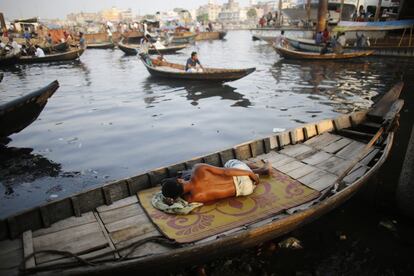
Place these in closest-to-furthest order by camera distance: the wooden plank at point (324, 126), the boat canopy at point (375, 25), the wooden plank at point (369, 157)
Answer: the wooden plank at point (369, 157) → the wooden plank at point (324, 126) → the boat canopy at point (375, 25)

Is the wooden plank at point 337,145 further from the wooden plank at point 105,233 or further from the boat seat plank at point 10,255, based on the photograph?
the boat seat plank at point 10,255

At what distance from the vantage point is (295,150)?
6.16 meters

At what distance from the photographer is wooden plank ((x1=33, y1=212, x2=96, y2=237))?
3735 millimetres

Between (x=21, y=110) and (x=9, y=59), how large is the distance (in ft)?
59.1

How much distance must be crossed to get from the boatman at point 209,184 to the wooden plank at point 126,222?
15.7 inches

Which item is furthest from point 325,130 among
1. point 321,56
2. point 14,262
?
point 321,56

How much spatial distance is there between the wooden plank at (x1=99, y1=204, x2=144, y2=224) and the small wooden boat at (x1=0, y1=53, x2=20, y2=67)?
913 inches

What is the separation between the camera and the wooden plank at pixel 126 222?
3.88 m

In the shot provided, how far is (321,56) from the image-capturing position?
2041cm

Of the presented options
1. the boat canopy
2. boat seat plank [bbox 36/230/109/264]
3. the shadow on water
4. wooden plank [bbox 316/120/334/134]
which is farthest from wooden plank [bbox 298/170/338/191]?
the boat canopy

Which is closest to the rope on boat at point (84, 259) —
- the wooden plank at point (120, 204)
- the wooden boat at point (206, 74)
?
the wooden plank at point (120, 204)

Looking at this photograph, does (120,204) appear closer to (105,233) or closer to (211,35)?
(105,233)

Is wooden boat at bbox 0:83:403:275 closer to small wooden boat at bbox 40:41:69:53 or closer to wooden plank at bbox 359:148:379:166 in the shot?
wooden plank at bbox 359:148:379:166

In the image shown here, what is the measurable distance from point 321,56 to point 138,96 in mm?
13525
